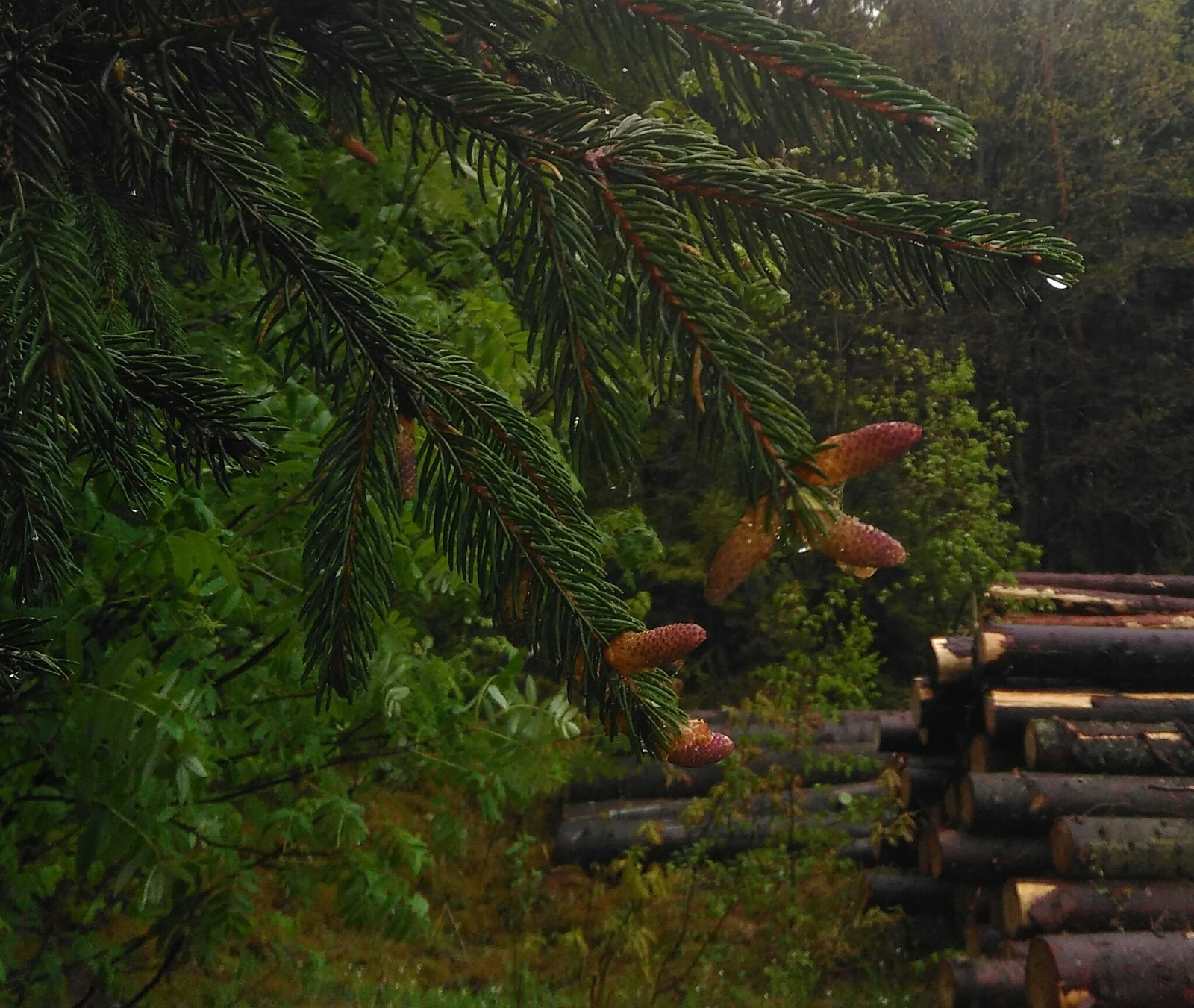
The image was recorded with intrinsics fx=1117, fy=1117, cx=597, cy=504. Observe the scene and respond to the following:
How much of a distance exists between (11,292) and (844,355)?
474 inches

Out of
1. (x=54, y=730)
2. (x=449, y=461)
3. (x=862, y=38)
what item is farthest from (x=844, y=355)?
(x=449, y=461)

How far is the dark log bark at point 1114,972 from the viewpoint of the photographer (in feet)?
12.5

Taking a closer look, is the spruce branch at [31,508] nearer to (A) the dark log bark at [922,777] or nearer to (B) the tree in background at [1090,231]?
(A) the dark log bark at [922,777]

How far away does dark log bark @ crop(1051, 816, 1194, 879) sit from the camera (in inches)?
176

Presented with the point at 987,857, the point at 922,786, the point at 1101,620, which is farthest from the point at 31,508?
the point at 922,786

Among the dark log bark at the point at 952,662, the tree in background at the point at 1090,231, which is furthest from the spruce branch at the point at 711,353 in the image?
the tree in background at the point at 1090,231

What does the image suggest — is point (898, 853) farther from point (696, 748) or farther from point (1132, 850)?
point (696, 748)

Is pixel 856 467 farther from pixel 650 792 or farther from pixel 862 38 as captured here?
pixel 862 38

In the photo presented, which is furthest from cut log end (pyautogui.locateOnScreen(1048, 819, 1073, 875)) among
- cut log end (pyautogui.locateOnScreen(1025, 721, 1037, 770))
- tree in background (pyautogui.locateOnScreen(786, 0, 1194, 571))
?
tree in background (pyautogui.locateOnScreen(786, 0, 1194, 571))

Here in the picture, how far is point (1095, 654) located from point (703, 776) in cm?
431

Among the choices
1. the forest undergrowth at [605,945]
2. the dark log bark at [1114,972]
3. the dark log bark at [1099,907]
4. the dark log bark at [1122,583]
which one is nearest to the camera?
the dark log bark at [1114,972]

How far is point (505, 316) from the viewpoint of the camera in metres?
3.18

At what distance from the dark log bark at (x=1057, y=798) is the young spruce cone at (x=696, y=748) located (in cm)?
457

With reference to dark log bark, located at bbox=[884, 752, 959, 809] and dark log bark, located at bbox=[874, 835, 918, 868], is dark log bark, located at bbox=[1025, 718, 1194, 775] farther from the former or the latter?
dark log bark, located at bbox=[874, 835, 918, 868]
